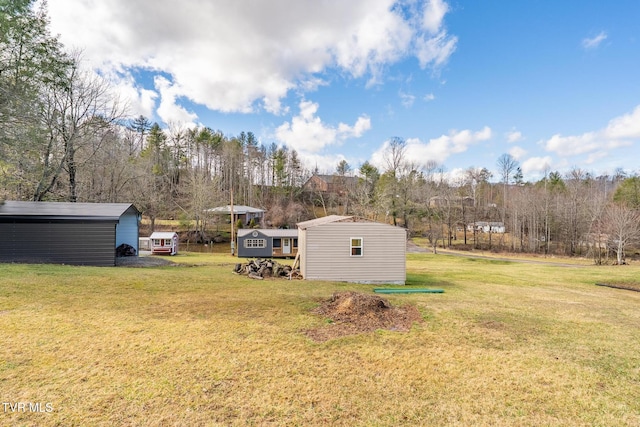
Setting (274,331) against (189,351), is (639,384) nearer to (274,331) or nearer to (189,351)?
(274,331)

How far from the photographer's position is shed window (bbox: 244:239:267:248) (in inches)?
998

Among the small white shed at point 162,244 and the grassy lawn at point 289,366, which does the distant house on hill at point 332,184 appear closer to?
the small white shed at point 162,244

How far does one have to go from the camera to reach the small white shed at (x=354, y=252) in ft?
40.5

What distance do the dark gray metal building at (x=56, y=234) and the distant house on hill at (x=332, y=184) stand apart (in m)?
41.4

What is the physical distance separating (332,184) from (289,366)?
170ft

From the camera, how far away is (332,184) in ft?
181

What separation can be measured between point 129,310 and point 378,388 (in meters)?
5.61

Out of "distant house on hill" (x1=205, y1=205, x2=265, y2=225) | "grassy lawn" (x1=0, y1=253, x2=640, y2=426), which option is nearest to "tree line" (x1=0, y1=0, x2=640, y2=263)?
"distant house on hill" (x1=205, y1=205, x2=265, y2=225)

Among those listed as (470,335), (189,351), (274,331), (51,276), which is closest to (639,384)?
(470,335)

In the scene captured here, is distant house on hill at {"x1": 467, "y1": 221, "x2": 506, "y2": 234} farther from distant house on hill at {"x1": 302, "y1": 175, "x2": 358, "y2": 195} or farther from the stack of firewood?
→ the stack of firewood

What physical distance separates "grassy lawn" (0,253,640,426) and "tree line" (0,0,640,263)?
12.9 metres

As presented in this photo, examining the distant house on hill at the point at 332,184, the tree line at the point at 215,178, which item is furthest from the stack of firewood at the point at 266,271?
the distant house on hill at the point at 332,184

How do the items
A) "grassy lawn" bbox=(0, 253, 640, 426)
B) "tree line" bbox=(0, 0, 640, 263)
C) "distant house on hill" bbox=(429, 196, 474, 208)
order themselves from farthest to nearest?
"distant house on hill" bbox=(429, 196, 474, 208) < "tree line" bbox=(0, 0, 640, 263) < "grassy lawn" bbox=(0, 253, 640, 426)

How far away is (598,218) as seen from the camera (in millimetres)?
32656
